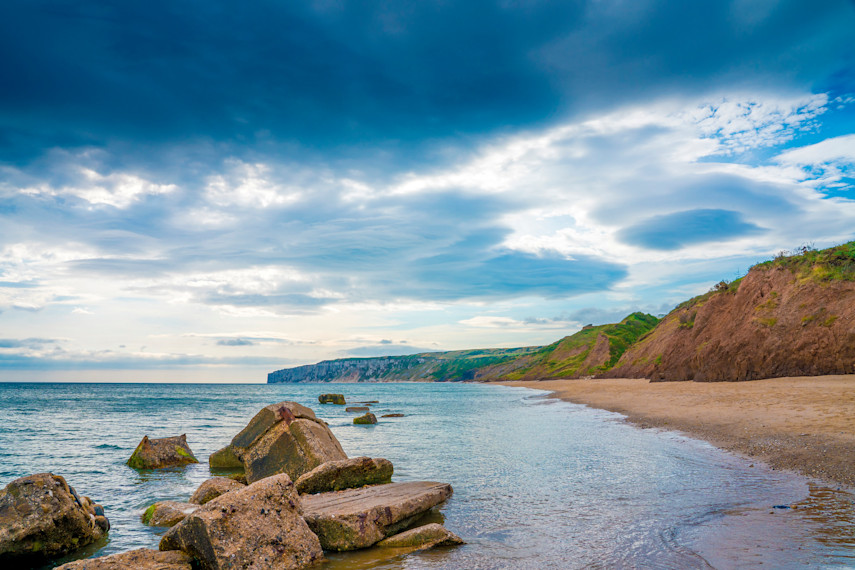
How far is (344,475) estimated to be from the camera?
13797 mm

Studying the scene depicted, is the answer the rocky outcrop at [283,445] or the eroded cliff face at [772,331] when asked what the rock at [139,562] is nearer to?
the rocky outcrop at [283,445]

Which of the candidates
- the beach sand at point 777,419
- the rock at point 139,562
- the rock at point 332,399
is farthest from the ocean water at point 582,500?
the rock at point 332,399

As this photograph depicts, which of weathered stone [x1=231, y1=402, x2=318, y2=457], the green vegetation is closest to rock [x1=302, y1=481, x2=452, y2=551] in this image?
weathered stone [x1=231, y1=402, x2=318, y2=457]

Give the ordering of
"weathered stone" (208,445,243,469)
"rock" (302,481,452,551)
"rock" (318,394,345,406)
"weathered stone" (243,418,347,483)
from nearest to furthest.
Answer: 1. "rock" (302,481,452,551)
2. "weathered stone" (243,418,347,483)
3. "weathered stone" (208,445,243,469)
4. "rock" (318,394,345,406)

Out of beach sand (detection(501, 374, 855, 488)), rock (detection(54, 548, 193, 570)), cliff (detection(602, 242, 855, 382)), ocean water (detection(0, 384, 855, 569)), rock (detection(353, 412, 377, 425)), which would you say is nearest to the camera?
rock (detection(54, 548, 193, 570))

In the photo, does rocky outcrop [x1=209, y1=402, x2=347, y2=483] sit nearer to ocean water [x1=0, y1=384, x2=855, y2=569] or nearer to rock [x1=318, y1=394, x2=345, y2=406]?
ocean water [x1=0, y1=384, x2=855, y2=569]

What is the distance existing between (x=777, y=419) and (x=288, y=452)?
68.2ft

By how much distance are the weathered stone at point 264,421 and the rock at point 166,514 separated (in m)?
4.84

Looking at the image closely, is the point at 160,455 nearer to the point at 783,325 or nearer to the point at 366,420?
the point at 366,420

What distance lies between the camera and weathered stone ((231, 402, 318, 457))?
17375 mm

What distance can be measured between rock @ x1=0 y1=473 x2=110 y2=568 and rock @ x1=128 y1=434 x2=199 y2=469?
10.4m

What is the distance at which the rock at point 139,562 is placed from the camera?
25.1ft

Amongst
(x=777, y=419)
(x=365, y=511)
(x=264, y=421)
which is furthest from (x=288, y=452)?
(x=777, y=419)

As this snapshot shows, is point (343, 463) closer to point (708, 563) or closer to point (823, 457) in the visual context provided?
point (708, 563)
